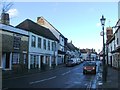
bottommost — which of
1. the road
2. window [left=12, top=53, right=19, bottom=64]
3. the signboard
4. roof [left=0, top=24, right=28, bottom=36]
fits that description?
the road

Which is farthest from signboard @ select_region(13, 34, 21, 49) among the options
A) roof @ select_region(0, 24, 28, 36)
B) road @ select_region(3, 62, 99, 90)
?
road @ select_region(3, 62, 99, 90)

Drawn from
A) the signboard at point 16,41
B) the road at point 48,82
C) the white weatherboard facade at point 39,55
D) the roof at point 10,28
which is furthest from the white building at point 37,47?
the road at point 48,82

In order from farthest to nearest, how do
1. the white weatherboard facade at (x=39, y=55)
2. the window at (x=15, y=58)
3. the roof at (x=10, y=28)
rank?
1. the white weatherboard facade at (x=39, y=55)
2. the window at (x=15, y=58)
3. the roof at (x=10, y=28)

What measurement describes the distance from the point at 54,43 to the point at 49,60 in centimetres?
634

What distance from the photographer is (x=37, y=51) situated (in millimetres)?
51812

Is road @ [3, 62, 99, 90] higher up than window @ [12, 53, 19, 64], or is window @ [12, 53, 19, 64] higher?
window @ [12, 53, 19, 64]

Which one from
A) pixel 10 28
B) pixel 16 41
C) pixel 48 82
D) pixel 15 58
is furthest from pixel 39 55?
pixel 48 82

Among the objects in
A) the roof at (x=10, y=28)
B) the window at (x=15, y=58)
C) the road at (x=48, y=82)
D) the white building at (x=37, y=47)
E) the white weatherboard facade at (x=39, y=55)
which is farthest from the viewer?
the white building at (x=37, y=47)

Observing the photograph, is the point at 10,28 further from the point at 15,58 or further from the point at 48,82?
the point at 48,82

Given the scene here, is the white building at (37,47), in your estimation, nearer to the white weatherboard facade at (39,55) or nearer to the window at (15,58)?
the white weatherboard facade at (39,55)

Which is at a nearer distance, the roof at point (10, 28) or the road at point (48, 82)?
the road at point (48, 82)

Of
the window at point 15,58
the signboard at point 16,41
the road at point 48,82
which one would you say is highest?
the signboard at point 16,41

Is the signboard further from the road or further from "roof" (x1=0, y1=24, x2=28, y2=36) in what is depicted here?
the road

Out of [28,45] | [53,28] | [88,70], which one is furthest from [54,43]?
[88,70]
